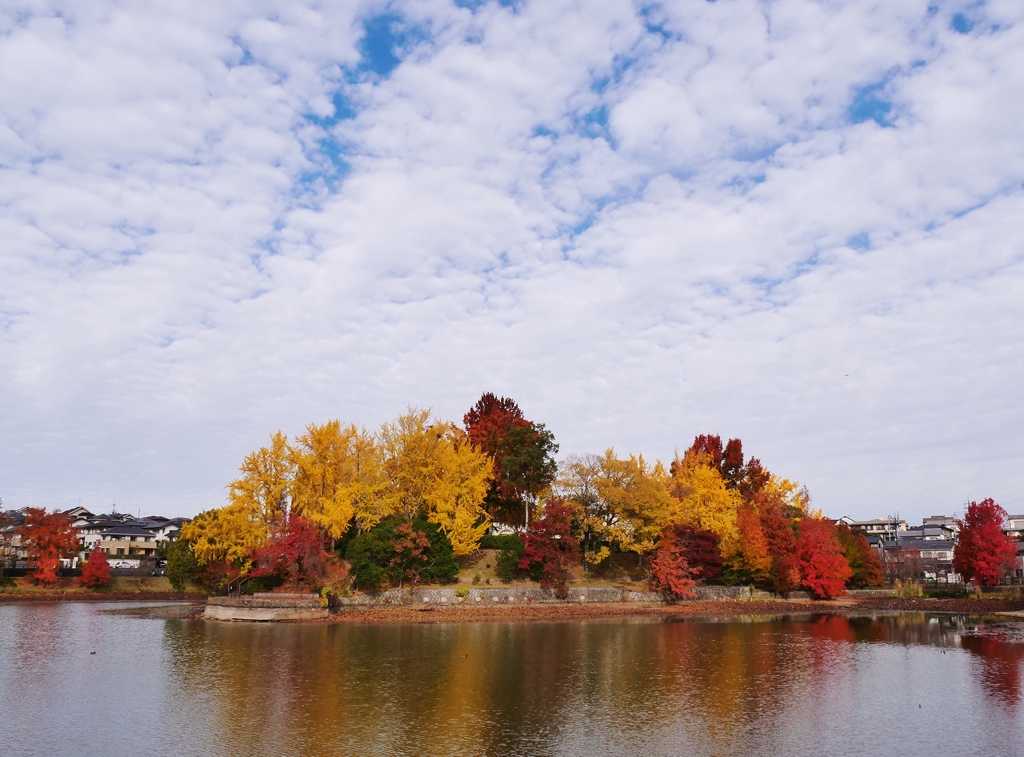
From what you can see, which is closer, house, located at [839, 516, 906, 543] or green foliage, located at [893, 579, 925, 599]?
green foliage, located at [893, 579, 925, 599]

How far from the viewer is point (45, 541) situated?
247ft

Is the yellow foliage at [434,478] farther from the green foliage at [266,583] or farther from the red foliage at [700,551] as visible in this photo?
the red foliage at [700,551]

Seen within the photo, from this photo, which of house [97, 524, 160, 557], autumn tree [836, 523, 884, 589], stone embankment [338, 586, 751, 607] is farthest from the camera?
house [97, 524, 160, 557]

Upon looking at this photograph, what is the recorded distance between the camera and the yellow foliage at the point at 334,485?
5469 centimetres

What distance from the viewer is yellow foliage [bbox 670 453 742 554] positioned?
66438 millimetres

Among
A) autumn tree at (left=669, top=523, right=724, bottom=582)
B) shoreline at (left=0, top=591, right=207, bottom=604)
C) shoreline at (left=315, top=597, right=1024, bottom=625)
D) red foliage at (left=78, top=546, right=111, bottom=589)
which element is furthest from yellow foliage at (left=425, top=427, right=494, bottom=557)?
red foliage at (left=78, top=546, right=111, bottom=589)

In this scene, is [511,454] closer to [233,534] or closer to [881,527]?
[233,534]

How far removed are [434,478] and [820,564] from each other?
37.5 meters

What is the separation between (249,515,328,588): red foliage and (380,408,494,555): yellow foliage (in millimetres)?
7782

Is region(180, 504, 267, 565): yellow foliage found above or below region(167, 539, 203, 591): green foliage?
above

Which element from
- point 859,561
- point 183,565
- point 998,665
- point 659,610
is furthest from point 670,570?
point 183,565

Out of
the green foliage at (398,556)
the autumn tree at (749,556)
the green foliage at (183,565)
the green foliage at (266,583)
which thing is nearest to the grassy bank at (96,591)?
the green foliage at (183,565)

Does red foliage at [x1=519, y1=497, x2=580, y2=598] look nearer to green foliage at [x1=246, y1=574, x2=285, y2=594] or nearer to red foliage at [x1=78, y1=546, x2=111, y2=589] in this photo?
green foliage at [x1=246, y1=574, x2=285, y2=594]

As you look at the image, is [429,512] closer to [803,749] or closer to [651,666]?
[651,666]
